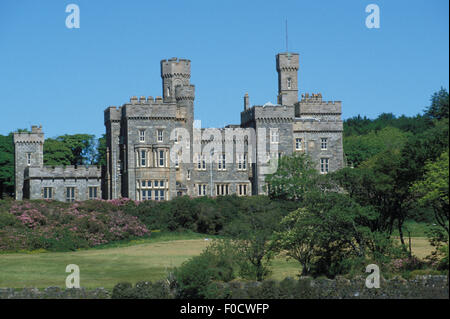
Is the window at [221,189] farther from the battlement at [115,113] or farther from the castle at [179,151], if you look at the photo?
the battlement at [115,113]

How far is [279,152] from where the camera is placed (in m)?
76.8

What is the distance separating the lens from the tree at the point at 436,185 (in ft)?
117

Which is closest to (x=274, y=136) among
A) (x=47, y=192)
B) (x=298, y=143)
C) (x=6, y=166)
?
(x=298, y=143)

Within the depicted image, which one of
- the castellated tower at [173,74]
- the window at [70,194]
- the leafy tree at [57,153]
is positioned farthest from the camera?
the leafy tree at [57,153]

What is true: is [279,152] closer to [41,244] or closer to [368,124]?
[41,244]

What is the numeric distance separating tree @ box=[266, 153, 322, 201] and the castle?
4.01 m

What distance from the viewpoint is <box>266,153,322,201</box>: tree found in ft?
226

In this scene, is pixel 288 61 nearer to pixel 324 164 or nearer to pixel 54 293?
pixel 324 164

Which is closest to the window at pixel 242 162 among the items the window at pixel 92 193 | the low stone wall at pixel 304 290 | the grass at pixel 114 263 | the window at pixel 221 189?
the window at pixel 221 189

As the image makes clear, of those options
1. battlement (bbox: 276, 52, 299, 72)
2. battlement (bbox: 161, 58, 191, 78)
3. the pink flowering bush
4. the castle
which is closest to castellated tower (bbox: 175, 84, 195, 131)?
the castle

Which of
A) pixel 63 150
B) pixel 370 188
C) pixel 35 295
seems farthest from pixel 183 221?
pixel 63 150

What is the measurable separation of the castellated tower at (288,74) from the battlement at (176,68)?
11.3 meters
